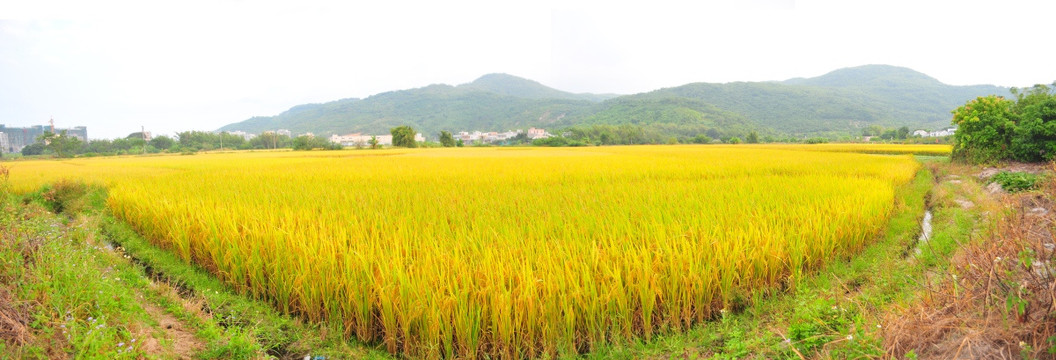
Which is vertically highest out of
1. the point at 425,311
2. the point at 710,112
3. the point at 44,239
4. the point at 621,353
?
the point at 710,112

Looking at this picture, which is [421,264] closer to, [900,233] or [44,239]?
[44,239]

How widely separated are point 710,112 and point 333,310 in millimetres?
116980

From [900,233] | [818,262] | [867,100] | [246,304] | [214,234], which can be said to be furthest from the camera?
[867,100]

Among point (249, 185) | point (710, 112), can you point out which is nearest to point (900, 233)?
point (249, 185)

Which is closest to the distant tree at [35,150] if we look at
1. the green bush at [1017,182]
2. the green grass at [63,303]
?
the green grass at [63,303]

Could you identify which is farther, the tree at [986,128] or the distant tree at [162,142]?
the distant tree at [162,142]

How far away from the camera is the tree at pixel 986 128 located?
41.3 ft

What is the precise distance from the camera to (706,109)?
11088 cm

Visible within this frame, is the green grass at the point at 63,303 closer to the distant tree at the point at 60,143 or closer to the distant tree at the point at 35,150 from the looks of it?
the distant tree at the point at 60,143

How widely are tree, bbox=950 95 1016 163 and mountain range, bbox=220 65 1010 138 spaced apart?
7750 cm

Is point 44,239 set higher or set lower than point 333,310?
higher

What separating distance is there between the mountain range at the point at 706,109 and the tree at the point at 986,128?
3051 inches

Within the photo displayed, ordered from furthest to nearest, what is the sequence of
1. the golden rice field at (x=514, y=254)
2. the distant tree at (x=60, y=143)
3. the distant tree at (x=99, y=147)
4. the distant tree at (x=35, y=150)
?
the distant tree at (x=99, y=147) → the distant tree at (x=35, y=150) → the distant tree at (x=60, y=143) → the golden rice field at (x=514, y=254)

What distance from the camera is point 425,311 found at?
268 centimetres
